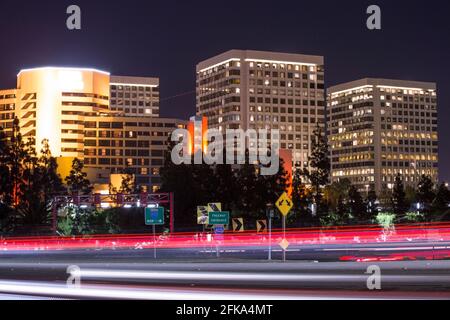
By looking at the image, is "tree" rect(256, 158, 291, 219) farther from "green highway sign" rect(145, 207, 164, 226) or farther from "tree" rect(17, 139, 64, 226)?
"green highway sign" rect(145, 207, 164, 226)

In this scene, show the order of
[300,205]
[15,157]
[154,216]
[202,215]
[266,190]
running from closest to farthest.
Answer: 1. [202,215]
2. [154,216]
3. [266,190]
4. [300,205]
5. [15,157]

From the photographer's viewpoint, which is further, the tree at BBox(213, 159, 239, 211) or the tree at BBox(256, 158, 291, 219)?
the tree at BBox(256, 158, 291, 219)

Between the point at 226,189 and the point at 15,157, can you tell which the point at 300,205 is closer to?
the point at 226,189

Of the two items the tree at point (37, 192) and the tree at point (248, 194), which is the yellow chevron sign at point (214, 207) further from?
the tree at point (37, 192)

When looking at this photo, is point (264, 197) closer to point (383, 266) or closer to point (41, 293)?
point (383, 266)

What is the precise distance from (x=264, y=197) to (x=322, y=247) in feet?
124

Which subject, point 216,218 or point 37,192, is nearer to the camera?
point 216,218

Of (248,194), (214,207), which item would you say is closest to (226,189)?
(248,194)

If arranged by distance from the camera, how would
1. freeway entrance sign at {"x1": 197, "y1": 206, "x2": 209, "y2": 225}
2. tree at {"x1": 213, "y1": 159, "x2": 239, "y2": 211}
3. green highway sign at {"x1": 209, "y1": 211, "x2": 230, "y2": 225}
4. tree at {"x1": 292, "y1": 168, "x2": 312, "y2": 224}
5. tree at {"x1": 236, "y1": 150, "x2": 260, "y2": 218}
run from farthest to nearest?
tree at {"x1": 292, "y1": 168, "x2": 312, "y2": 224} < tree at {"x1": 236, "y1": 150, "x2": 260, "y2": 218} < tree at {"x1": 213, "y1": 159, "x2": 239, "y2": 211} < freeway entrance sign at {"x1": 197, "y1": 206, "x2": 209, "y2": 225} < green highway sign at {"x1": 209, "y1": 211, "x2": 230, "y2": 225}

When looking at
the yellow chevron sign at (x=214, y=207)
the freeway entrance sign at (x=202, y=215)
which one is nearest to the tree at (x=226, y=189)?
the freeway entrance sign at (x=202, y=215)

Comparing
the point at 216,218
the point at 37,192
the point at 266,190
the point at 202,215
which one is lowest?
the point at 216,218

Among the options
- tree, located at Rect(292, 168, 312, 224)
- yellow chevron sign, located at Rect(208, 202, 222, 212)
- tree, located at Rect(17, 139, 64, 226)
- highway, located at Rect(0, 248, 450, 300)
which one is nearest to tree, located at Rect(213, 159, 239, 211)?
tree, located at Rect(292, 168, 312, 224)
